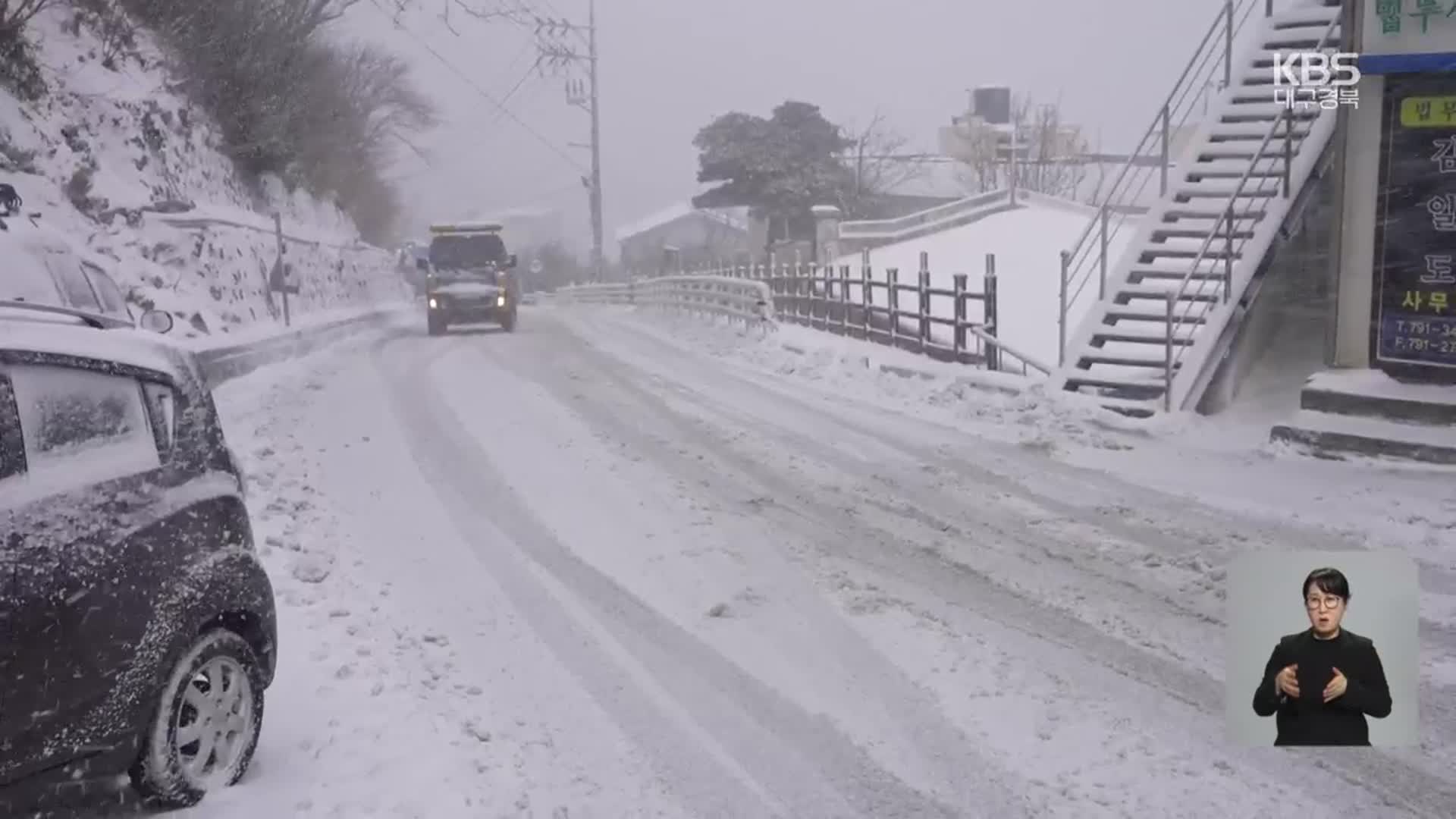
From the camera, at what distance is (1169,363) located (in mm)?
11992

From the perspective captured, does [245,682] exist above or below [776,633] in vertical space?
→ above

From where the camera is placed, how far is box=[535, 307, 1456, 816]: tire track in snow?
14.8 ft

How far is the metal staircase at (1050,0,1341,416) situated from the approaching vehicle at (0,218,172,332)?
30.4 feet

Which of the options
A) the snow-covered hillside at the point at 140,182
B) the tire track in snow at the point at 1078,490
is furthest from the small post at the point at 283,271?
the tire track in snow at the point at 1078,490

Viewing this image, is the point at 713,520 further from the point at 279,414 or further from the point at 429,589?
the point at 279,414

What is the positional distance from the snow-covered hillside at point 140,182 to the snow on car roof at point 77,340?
517 centimetres

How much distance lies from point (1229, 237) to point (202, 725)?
1155 cm

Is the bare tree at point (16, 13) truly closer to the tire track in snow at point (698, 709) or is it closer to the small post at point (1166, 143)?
the tire track in snow at point (698, 709)

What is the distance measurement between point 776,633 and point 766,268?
22368mm

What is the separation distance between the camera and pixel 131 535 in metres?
4.05

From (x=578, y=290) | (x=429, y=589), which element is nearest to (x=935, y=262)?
(x=578, y=290)

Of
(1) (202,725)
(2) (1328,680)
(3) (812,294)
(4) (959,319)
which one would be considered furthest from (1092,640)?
(3) (812,294)

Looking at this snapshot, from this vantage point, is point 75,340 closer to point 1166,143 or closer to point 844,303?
point 1166,143

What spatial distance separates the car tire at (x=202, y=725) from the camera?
4.03 meters
